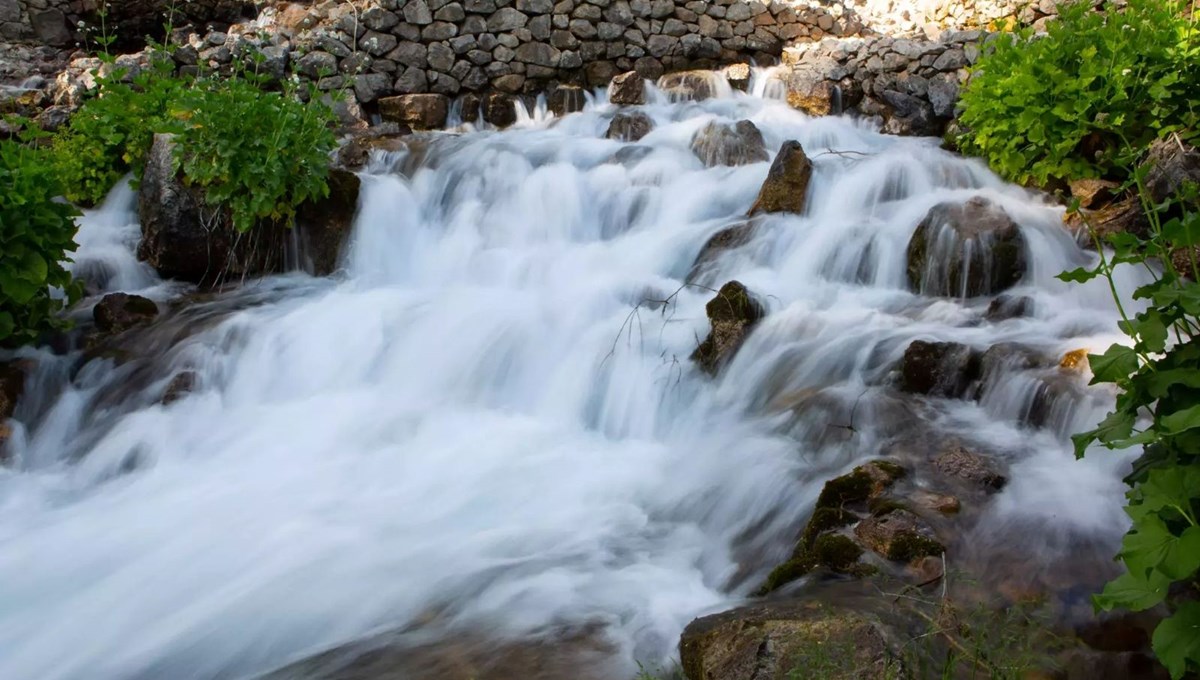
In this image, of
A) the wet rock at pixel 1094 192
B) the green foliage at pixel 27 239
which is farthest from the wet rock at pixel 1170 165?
the green foliage at pixel 27 239

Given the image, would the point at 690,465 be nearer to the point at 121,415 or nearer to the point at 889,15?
the point at 121,415

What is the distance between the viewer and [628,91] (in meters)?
10.2

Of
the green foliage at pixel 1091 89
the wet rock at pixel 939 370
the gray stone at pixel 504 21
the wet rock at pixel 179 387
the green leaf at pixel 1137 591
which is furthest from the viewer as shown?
the gray stone at pixel 504 21

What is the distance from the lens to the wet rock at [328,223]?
7125 millimetres

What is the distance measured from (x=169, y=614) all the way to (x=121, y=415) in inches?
82.4

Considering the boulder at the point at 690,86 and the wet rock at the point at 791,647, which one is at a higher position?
the boulder at the point at 690,86

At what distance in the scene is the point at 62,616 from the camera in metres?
3.73

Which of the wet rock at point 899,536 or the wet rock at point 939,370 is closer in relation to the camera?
the wet rock at point 899,536

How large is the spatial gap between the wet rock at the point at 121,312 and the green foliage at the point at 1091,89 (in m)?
5.99

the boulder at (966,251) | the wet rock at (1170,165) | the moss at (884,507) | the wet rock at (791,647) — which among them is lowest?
the moss at (884,507)

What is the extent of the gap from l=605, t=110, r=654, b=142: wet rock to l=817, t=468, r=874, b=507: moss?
5.84 m

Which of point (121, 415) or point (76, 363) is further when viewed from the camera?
point (76, 363)

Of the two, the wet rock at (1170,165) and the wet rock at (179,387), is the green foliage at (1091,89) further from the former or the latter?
the wet rock at (179,387)

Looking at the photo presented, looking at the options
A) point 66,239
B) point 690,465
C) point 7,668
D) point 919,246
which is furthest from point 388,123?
point 7,668
